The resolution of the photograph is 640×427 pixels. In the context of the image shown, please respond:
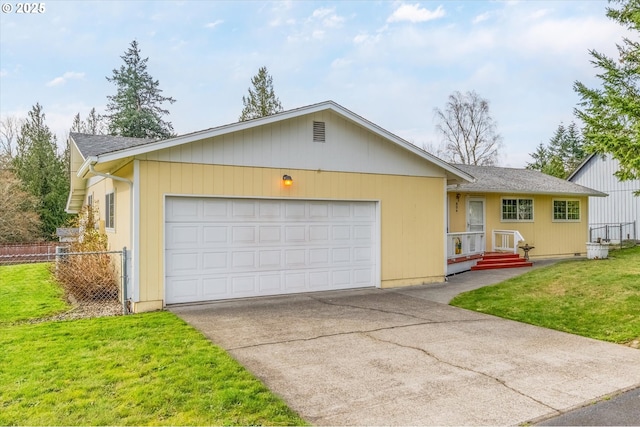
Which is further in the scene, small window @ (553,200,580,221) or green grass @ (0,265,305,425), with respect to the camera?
small window @ (553,200,580,221)

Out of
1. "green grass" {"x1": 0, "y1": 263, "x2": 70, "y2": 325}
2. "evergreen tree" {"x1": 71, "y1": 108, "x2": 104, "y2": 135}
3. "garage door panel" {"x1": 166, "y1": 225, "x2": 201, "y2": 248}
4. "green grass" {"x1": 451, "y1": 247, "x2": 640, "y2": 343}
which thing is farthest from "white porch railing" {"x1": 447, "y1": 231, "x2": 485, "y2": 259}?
"evergreen tree" {"x1": 71, "y1": 108, "x2": 104, "y2": 135}

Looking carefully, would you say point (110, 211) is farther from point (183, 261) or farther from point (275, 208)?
point (275, 208)

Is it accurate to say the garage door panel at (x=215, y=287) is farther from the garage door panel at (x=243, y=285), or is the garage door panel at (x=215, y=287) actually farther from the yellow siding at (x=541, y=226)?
the yellow siding at (x=541, y=226)

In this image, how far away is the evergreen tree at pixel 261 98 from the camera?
33.8 metres

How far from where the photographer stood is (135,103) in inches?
1307

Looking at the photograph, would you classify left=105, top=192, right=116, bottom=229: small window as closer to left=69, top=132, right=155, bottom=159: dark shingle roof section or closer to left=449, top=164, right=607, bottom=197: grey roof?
left=69, top=132, right=155, bottom=159: dark shingle roof section

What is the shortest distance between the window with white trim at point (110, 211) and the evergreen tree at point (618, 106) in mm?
10210

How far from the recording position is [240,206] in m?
8.73

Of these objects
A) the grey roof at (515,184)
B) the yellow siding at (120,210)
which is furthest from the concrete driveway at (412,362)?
the grey roof at (515,184)

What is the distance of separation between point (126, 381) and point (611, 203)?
2653 centimetres

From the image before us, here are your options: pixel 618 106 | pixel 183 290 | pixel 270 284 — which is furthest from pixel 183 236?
pixel 618 106

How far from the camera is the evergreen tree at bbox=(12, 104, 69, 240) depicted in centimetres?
2473

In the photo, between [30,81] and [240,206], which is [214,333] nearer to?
[240,206]

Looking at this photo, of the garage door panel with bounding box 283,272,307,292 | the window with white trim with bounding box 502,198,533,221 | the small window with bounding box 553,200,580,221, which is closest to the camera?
the garage door panel with bounding box 283,272,307,292
